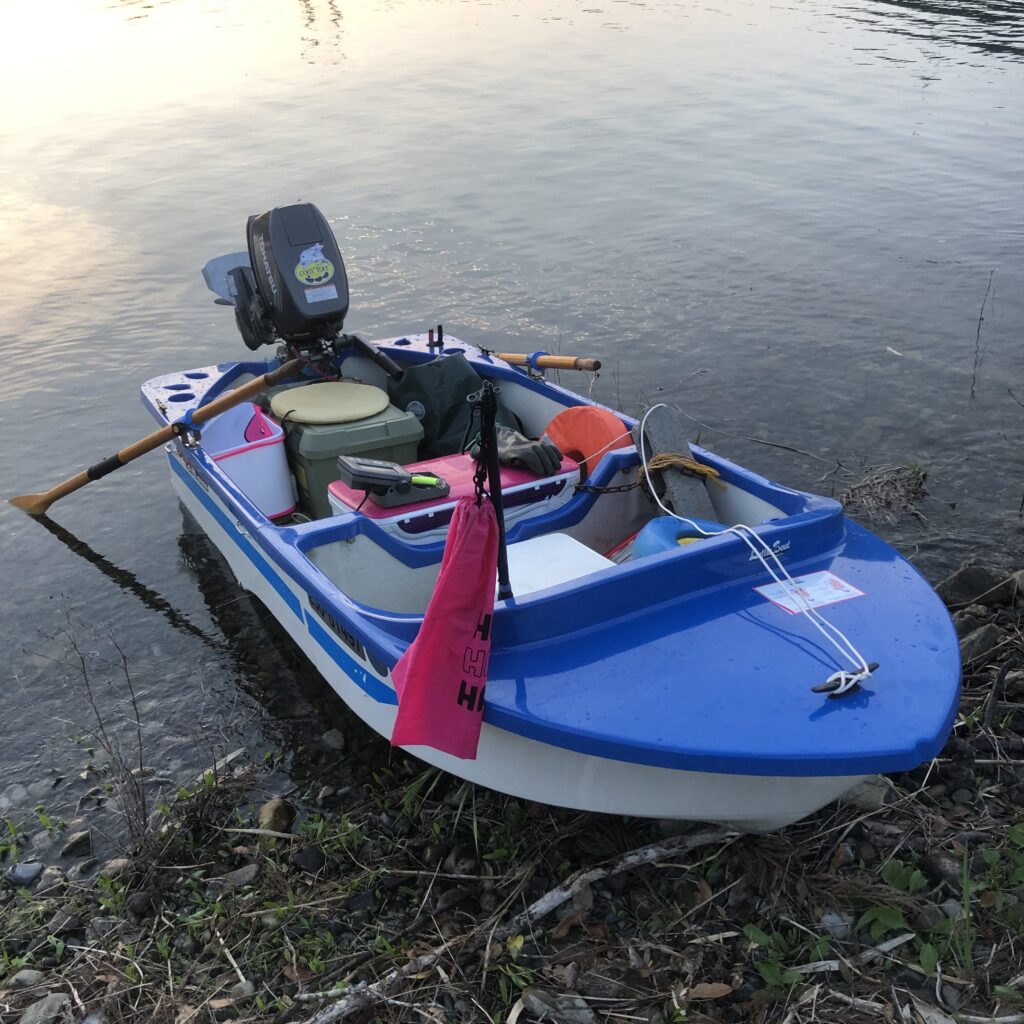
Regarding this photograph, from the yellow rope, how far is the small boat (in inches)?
0.5

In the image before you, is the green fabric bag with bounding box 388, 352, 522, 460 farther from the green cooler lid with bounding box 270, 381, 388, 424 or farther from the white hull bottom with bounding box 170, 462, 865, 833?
the white hull bottom with bounding box 170, 462, 865, 833

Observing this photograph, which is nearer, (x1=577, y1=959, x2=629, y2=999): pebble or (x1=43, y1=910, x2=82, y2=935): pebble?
(x1=577, y1=959, x2=629, y2=999): pebble

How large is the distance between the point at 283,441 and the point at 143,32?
23495 millimetres

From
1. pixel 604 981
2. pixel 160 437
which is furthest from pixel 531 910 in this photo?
pixel 160 437

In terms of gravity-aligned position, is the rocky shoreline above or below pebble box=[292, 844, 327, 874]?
above

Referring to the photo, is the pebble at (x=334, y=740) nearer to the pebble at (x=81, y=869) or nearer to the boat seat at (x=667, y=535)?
the pebble at (x=81, y=869)

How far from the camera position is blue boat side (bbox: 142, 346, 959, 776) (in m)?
3.15

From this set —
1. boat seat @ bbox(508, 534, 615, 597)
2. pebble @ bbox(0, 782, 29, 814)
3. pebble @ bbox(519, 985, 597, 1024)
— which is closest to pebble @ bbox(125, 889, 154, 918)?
pebble @ bbox(0, 782, 29, 814)

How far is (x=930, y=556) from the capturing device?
6.00 m

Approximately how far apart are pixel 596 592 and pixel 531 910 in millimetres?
1090

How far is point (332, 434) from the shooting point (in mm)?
5609

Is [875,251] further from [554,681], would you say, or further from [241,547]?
[554,681]

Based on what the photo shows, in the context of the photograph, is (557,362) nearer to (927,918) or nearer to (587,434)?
(587,434)

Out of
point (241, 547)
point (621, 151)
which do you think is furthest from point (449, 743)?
point (621, 151)
